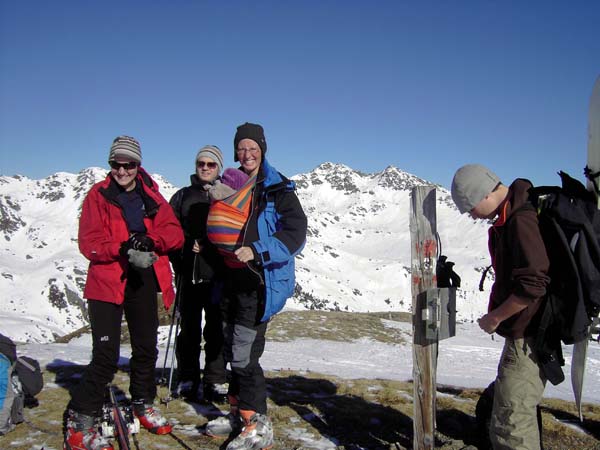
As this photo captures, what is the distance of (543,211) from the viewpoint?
3869 millimetres

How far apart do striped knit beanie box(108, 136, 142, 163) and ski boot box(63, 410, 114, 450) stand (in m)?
2.80

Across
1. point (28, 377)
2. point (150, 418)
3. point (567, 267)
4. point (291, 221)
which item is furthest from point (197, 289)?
point (567, 267)

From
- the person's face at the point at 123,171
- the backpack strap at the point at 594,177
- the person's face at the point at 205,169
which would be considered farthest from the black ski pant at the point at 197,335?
the backpack strap at the point at 594,177

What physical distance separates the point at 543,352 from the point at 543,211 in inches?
46.4

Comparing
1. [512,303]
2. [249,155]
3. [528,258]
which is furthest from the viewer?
[249,155]

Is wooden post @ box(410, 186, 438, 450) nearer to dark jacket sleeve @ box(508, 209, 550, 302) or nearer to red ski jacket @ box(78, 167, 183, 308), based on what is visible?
dark jacket sleeve @ box(508, 209, 550, 302)

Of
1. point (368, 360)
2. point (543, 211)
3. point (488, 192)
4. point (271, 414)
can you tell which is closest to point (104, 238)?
point (271, 414)

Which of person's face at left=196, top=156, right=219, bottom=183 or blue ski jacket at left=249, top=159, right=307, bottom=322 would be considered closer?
blue ski jacket at left=249, top=159, right=307, bottom=322

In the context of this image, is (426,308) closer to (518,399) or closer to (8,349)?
(518,399)

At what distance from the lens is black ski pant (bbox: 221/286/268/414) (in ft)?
16.4

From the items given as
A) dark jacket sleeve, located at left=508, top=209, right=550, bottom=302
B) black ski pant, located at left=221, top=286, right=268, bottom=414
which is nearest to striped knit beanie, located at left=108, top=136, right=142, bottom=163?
black ski pant, located at left=221, top=286, right=268, bottom=414

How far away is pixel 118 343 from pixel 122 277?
747 mm

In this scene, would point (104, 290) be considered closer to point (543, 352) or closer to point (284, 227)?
point (284, 227)

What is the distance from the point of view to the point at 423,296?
4727 mm
